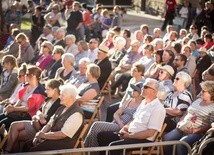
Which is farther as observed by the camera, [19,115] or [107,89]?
[107,89]

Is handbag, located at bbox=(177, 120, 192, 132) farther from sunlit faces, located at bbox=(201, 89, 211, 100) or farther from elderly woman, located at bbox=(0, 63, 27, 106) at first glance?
elderly woman, located at bbox=(0, 63, 27, 106)

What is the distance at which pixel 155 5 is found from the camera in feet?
84.0

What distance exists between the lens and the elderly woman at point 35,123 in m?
6.46

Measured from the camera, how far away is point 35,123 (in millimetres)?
6570

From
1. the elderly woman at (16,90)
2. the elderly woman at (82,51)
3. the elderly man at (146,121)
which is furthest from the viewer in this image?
the elderly woman at (82,51)

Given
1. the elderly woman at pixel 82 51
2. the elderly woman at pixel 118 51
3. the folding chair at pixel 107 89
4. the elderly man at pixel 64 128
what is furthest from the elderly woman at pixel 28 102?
the elderly woman at pixel 118 51

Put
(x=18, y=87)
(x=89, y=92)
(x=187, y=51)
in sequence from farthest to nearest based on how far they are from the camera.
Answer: (x=187, y=51)
(x=18, y=87)
(x=89, y=92)

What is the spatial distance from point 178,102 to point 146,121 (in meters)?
0.96

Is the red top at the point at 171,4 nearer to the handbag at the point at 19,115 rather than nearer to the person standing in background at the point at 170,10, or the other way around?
the person standing in background at the point at 170,10

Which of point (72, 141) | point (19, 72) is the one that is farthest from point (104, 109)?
point (72, 141)

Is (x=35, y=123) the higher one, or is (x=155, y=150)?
(x=35, y=123)

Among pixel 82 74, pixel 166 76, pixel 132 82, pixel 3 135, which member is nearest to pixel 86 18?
pixel 82 74

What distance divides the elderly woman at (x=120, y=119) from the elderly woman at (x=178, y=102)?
452 mm

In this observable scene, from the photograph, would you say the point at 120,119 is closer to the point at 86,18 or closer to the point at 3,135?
the point at 3,135
